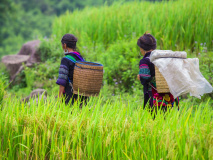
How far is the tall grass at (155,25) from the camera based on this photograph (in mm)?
6043

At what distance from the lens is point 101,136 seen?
2367mm

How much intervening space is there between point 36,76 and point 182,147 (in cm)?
538

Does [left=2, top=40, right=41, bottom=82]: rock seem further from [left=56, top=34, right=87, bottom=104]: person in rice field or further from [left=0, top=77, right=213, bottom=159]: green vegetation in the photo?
[left=0, top=77, right=213, bottom=159]: green vegetation

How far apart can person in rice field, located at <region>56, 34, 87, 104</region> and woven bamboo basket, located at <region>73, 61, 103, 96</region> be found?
14 centimetres

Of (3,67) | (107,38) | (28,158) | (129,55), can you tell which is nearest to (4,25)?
(3,67)

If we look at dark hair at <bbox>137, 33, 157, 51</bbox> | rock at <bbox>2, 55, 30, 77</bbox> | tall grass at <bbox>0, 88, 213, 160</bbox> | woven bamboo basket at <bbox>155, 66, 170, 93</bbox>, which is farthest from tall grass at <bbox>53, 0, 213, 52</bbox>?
tall grass at <bbox>0, 88, 213, 160</bbox>

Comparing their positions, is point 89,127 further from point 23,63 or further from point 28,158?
point 23,63

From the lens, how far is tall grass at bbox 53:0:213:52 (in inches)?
238

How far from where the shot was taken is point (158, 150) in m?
2.23

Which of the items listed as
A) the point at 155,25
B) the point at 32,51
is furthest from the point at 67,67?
the point at 32,51

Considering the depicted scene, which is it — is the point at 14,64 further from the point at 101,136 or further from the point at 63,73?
the point at 101,136

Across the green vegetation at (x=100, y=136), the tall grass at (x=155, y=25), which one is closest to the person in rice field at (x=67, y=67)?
the green vegetation at (x=100, y=136)

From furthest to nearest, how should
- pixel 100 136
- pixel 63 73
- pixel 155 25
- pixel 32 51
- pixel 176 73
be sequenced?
pixel 32 51 → pixel 155 25 → pixel 63 73 → pixel 176 73 → pixel 100 136

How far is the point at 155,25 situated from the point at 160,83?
3.88 m
